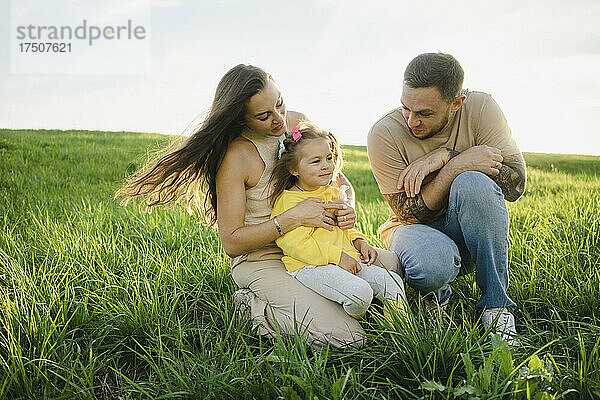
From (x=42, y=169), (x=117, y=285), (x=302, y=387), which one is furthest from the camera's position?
(x=42, y=169)

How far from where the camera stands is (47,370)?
241cm

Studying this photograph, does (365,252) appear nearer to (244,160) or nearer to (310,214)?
(310,214)

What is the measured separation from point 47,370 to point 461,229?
94.6 inches

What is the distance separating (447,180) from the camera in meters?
3.10

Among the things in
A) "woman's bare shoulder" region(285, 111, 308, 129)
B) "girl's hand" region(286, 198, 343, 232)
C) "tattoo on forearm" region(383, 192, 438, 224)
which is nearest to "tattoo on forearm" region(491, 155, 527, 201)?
"tattoo on forearm" region(383, 192, 438, 224)

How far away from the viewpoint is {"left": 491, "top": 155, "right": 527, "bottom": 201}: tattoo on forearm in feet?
10.4

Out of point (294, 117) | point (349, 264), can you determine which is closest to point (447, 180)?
point (349, 264)

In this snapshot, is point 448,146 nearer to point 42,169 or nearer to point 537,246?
point 537,246

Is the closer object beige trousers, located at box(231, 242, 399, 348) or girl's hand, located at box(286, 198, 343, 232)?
beige trousers, located at box(231, 242, 399, 348)

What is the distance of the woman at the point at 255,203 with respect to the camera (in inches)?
110

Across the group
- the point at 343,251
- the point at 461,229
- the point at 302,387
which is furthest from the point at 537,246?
the point at 302,387

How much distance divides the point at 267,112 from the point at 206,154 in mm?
454

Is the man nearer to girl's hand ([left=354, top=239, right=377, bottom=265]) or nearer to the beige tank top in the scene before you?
girl's hand ([left=354, top=239, right=377, bottom=265])

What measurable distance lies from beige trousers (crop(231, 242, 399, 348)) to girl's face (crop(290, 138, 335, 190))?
20.8 inches
